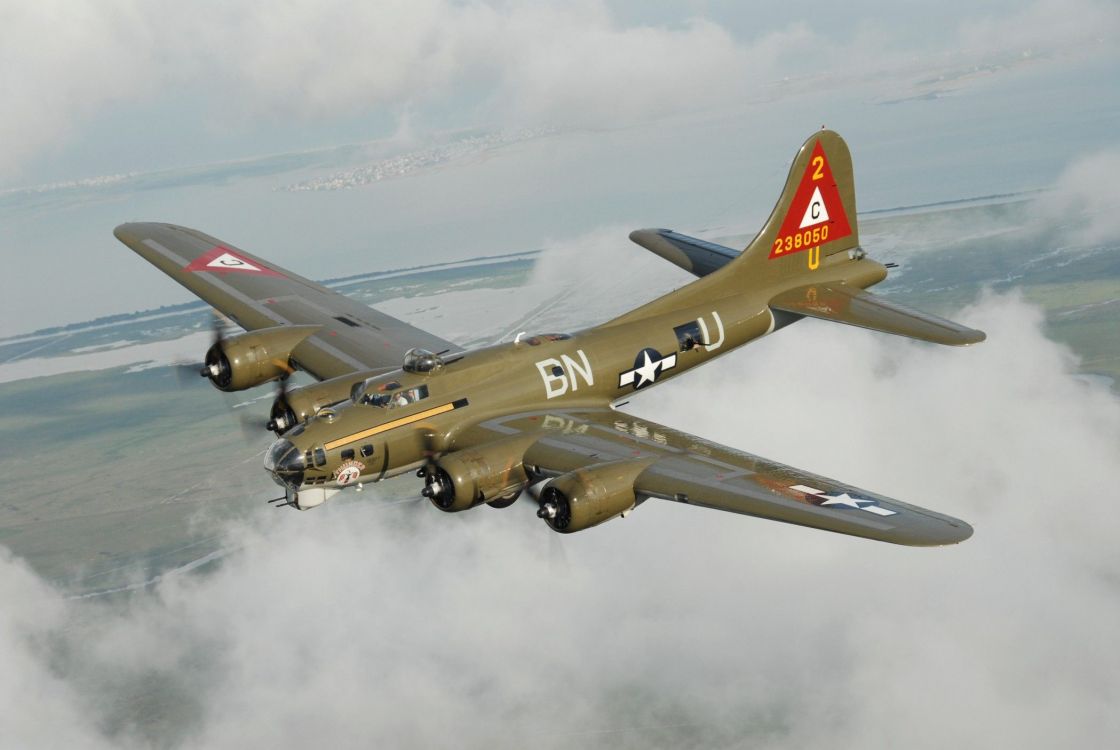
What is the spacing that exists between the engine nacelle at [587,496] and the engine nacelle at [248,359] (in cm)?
1448

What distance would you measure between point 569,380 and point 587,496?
27.9 ft

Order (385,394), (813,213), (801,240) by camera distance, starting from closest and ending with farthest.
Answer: (385,394) → (801,240) → (813,213)

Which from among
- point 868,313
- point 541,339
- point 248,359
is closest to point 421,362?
point 541,339

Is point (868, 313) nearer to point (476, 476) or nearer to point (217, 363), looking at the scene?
point (476, 476)

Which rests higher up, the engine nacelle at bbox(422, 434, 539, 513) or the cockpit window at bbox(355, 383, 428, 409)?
the cockpit window at bbox(355, 383, 428, 409)

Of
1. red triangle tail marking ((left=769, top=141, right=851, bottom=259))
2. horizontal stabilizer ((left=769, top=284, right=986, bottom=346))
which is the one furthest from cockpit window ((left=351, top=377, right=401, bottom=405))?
red triangle tail marking ((left=769, top=141, right=851, bottom=259))

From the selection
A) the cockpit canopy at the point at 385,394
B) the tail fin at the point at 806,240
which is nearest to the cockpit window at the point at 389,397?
the cockpit canopy at the point at 385,394

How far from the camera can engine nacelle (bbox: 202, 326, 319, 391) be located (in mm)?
38594

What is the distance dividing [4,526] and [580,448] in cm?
19635

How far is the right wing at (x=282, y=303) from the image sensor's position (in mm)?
40500

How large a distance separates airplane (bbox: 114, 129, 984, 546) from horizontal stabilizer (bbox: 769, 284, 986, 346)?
0.09 m

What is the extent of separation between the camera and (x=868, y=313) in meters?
40.2

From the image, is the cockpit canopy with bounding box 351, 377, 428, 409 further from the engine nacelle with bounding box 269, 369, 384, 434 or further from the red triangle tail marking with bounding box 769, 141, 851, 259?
the red triangle tail marking with bounding box 769, 141, 851, 259

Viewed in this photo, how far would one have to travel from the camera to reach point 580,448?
3272cm
